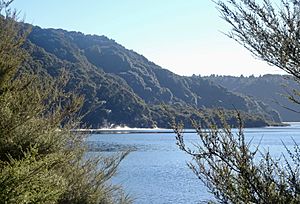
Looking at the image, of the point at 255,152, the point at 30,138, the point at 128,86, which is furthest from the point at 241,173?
the point at 128,86

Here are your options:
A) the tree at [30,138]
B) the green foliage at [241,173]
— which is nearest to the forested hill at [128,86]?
the tree at [30,138]

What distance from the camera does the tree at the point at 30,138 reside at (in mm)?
6117

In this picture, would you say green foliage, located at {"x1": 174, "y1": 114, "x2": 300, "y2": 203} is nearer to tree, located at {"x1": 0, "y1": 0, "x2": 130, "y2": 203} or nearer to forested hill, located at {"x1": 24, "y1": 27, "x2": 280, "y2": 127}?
tree, located at {"x1": 0, "y1": 0, "x2": 130, "y2": 203}

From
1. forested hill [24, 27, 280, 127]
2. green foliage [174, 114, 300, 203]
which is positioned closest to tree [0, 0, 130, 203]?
green foliage [174, 114, 300, 203]

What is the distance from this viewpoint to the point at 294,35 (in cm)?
459

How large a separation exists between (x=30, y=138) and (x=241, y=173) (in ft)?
15.1

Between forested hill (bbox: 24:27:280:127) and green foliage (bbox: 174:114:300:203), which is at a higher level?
forested hill (bbox: 24:27:280:127)

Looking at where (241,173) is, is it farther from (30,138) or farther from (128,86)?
(128,86)

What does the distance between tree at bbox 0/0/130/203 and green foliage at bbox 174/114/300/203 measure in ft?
7.01

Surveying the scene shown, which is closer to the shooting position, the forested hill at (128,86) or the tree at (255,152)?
the tree at (255,152)

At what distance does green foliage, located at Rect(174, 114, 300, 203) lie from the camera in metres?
4.75

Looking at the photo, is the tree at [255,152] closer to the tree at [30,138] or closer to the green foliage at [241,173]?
the green foliage at [241,173]

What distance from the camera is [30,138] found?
840cm

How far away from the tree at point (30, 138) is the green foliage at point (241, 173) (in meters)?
2.14
